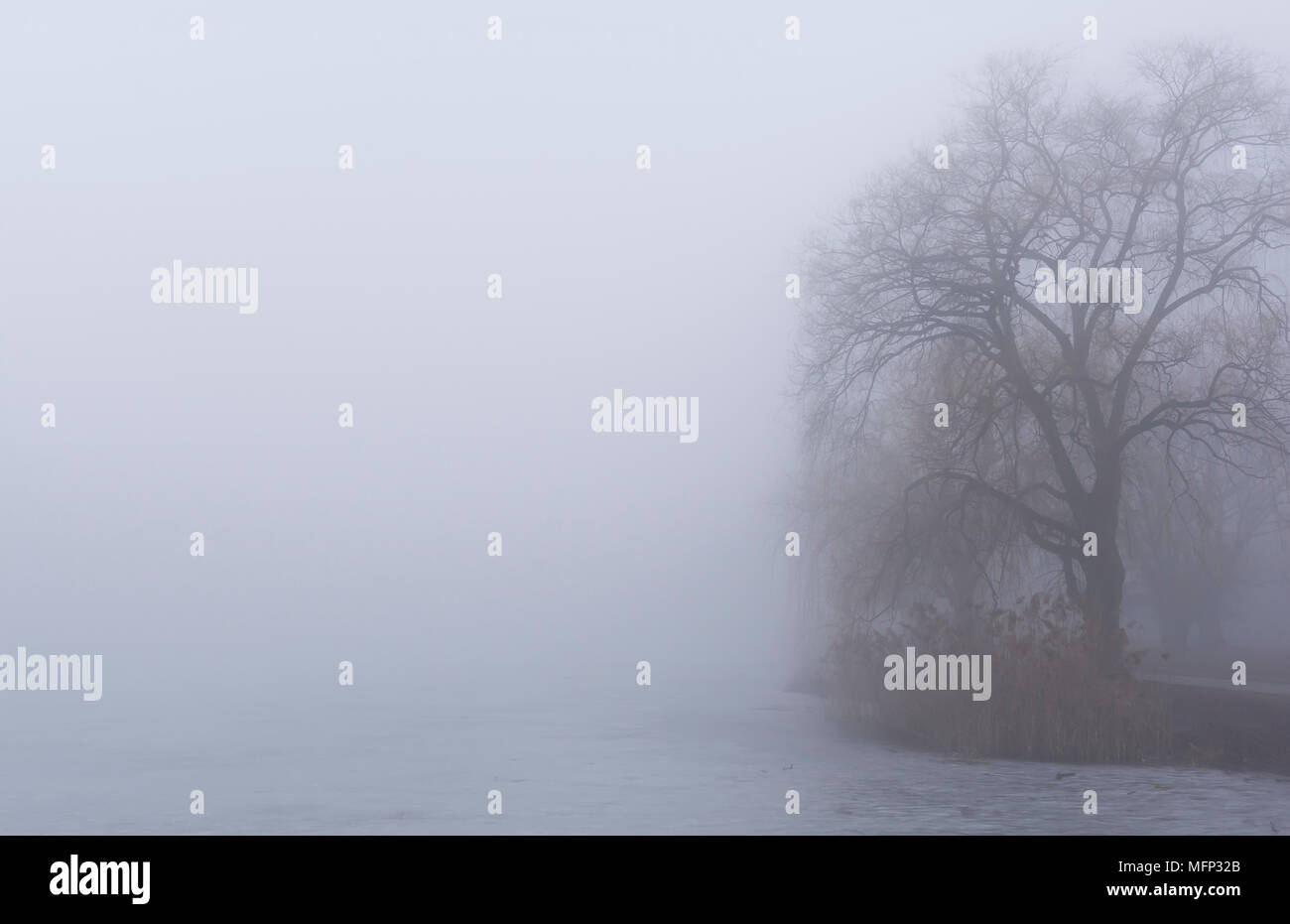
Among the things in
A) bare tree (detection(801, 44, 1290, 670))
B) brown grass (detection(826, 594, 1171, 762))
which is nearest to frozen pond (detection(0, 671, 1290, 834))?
brown grass (detection(826, 594, 1171, 762))

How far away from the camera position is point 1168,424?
30.1m

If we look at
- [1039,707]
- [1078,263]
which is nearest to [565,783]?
[1039,707]

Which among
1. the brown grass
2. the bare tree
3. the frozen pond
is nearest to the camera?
the frozen pond

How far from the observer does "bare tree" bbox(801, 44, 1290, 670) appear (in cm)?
2962

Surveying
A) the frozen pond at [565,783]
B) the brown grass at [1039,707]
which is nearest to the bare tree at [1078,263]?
the brown grass at [1039,707]

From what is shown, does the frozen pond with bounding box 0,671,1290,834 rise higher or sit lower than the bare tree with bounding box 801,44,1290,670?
lower

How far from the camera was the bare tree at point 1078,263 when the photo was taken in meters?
29.6

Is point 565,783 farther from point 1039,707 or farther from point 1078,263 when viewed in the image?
point 1078,263

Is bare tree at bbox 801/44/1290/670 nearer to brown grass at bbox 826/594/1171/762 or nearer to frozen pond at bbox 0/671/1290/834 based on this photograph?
brown grass at bbox 826/594/1171/762

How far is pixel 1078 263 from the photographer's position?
31109 mm

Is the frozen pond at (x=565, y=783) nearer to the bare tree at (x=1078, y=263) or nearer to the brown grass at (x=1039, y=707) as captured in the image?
the brown grass at (x=1039, y=707)

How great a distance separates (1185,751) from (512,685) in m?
39.3
